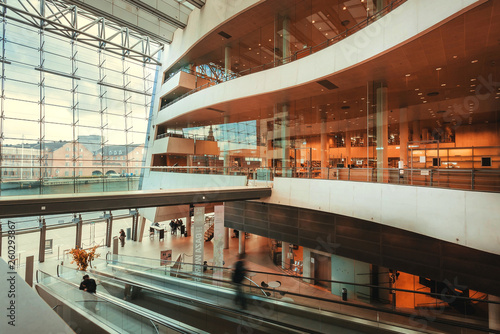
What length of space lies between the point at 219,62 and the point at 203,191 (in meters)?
13.1

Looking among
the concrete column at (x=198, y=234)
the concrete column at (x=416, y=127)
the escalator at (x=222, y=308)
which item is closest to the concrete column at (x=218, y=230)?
the concrete column at (x=198, y=234)

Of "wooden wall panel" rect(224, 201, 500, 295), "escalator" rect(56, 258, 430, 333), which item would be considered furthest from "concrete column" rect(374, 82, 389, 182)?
"escalator" rect(56, 258, 430, 333)

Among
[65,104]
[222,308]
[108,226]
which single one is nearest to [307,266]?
[222,308]

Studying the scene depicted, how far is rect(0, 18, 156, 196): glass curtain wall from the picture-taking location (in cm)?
1551

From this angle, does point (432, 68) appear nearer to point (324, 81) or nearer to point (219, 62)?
point (324, 81)

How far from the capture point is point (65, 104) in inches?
704

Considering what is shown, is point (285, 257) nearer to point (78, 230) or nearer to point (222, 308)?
point (222, 308)

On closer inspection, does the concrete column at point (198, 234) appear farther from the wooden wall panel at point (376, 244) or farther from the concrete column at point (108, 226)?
the concrete column at point (108, 226)

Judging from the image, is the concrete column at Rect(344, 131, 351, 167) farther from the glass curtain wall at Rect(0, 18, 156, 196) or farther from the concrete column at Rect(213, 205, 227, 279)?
the glass curtain wall at Rect(0, 18, 156, 196)

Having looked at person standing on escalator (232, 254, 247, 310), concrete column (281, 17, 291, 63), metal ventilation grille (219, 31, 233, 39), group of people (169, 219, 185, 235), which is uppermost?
metal ventilation grille (219, 31, 233, 39)

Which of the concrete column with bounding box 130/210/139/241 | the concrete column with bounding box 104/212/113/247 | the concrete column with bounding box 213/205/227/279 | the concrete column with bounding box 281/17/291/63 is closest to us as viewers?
the concrete column with bounding box 213/205/227/279

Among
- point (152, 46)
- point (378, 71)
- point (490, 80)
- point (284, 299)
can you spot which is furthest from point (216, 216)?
point (152, 46)

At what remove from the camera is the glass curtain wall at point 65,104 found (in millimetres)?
15508

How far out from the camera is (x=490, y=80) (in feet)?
36.5
